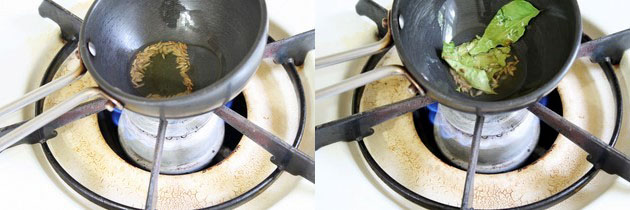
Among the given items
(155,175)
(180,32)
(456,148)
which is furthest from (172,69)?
(456,148)

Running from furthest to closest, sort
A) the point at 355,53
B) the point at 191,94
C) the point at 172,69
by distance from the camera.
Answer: the point at 172,69, the point at 355,53, the point at 191,94

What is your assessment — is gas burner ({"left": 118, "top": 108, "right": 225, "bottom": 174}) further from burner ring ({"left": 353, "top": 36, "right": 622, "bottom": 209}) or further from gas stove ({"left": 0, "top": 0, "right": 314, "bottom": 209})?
burner ring ({"left": 353, "top": 36, "right": 622, "bottom": 209})

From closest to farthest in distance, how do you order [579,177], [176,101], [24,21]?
[176,101] → [579,177] → [24,21]

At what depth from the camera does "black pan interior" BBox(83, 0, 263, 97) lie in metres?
0.76

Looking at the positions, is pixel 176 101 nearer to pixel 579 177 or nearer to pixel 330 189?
pixel 330 189

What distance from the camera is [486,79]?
2.70ft

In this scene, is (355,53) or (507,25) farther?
(507,25)

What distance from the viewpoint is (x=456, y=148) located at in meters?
0.83

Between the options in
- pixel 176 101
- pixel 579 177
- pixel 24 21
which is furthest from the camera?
pixel 24 21

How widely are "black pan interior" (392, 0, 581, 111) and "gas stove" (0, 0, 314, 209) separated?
143 millimetres

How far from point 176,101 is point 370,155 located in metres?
0.27

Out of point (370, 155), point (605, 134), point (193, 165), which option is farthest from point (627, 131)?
point (193, 165)

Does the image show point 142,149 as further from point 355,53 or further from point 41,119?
point 355,53

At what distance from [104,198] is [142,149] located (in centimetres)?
8
